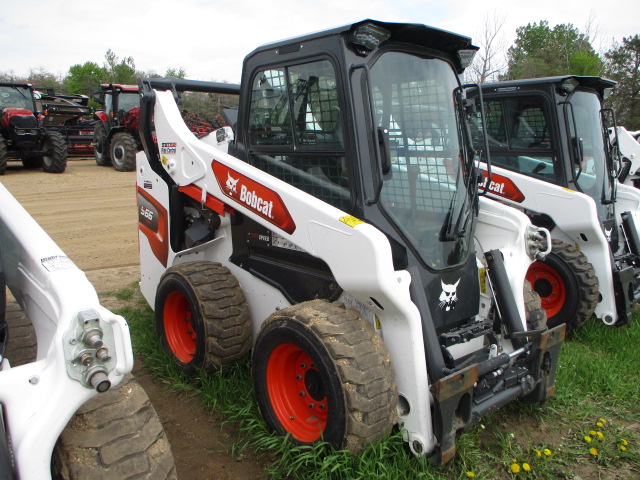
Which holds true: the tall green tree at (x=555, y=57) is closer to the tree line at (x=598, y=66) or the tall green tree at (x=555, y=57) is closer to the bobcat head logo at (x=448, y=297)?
the tree line at (x=598, y=66)

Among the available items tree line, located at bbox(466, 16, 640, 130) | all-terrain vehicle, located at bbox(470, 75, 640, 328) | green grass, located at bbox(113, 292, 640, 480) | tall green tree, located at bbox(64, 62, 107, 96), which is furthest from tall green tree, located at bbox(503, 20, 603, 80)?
tall green tree, located at bbox(64, 62, 107, 96)

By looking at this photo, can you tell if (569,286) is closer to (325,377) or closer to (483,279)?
(483,279)

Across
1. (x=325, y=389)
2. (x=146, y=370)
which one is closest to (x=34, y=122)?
(x=146, y=370)

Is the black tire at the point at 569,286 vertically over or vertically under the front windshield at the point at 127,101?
under

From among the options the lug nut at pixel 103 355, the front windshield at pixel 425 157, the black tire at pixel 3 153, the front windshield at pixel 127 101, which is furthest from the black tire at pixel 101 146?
the lug nut at pixel 103 355

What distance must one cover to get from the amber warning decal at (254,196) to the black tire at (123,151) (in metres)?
12.0

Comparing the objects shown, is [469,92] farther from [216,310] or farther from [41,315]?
[41,315]

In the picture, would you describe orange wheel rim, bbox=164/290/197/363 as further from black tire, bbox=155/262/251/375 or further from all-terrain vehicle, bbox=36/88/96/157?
all-terrain vehicle, bbox=36/88/96/157

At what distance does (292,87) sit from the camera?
319 cm

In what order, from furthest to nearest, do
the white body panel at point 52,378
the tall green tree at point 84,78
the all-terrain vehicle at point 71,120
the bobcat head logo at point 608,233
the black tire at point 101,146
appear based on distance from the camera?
the tall green tree at point 84,78 < the all-terrain vehicle at point 71,120 < the black tire at point 101,146 < the bobcat head logo at point 608,233 < the white body panel at point 52,378

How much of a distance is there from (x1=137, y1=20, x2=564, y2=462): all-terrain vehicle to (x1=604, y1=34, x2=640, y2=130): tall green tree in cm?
2370

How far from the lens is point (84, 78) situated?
5372 cm

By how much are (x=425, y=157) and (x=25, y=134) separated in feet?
43.9

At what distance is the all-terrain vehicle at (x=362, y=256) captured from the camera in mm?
2639
